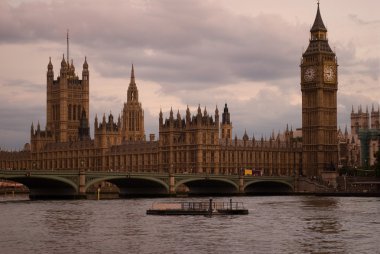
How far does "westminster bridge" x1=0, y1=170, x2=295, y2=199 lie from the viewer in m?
93.6

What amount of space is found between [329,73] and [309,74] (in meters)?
3.35

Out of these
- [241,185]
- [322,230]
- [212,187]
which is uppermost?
[241,185]

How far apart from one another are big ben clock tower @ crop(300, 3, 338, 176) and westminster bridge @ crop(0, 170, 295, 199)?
685 inches

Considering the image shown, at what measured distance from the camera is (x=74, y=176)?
96.9 metres

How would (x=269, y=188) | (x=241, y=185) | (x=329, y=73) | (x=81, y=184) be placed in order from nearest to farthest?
1. (x=81, y=184)
2. (x=241, y=185)
3. (x=269, y=188)
4. (x=329, y=73)

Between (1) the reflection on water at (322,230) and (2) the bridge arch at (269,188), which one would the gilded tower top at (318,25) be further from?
(1) the reflection on water at (322,230)

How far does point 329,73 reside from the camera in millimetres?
146375

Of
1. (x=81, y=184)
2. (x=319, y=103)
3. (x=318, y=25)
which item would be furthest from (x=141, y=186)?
(x=318, y=25)

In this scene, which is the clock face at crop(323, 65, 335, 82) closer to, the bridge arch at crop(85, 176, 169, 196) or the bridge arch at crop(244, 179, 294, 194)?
the bridge arch at crop(244, 179, 294, 194)

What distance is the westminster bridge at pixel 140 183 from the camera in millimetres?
93619

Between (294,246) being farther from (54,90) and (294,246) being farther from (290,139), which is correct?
(54,90)

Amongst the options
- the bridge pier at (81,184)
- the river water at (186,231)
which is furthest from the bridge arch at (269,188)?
the river water at (186,231)

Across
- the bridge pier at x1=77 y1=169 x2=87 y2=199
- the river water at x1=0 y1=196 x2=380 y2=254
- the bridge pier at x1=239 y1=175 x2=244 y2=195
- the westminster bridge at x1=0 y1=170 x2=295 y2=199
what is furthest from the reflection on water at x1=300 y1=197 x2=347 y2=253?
the bridge pier at x1=239 y1=175 x2=244 y2=195

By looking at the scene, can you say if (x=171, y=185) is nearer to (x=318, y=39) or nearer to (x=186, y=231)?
(x=318, y=39)
